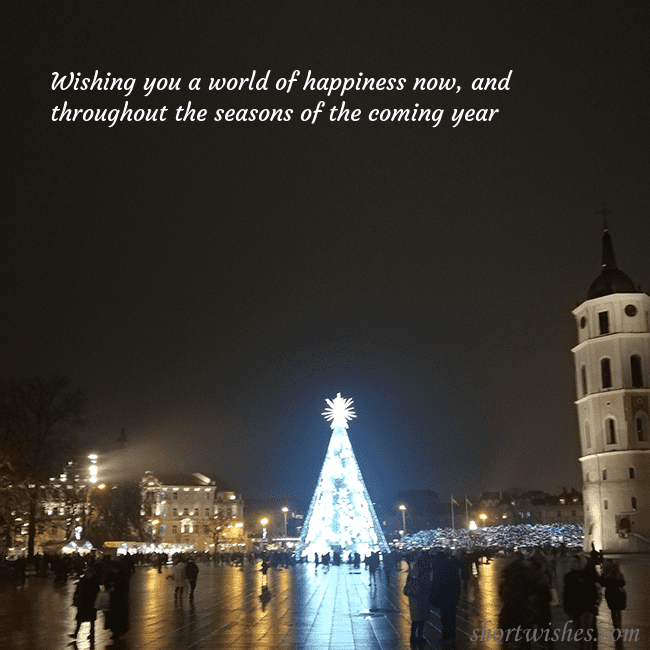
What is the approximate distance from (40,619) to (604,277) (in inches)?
2506

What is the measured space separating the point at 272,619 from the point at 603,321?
190 ft

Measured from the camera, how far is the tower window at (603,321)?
238ft

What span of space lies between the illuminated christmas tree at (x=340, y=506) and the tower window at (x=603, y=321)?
2941 centimetres

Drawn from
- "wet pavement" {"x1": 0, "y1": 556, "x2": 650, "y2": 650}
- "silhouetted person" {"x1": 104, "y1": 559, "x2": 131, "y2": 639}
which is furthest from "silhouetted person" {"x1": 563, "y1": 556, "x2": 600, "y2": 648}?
"silhouetted person" {"x1": 104, "y1": 559, "x2": 131, "y2": 639}

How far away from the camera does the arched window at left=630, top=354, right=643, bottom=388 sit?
7025cm

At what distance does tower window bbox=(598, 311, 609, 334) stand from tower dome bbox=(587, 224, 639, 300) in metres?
1.56

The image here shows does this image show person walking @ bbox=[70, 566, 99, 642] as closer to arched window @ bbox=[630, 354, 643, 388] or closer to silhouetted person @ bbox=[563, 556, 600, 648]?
silhouetted person @ bbox=[563, 556, 600, 648]

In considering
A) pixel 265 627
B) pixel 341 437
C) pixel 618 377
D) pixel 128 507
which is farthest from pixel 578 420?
pixel 265 627

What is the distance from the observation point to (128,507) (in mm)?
83500

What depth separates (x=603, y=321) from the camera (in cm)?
7281

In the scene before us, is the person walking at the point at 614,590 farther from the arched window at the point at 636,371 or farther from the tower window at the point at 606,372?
the arched window at the point at 636,371

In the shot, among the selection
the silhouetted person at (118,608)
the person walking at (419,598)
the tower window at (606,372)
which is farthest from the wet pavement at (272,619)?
the tower window at (606,372)

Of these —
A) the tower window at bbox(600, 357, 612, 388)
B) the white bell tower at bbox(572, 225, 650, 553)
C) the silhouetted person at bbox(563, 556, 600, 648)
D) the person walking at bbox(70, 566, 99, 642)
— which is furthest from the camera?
the tower window at bbox(600, 357, 612, 388)

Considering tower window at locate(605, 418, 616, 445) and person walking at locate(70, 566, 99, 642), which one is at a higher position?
tower window at locate(605, 418, 616, 445)
